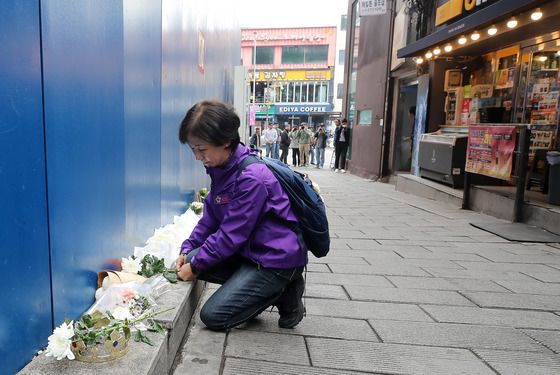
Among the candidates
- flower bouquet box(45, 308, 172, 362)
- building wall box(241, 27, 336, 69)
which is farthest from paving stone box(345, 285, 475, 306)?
building wall box(241, 27, 336, 69)

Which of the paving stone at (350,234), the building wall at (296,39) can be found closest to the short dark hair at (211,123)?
the paving stone at (350,234)

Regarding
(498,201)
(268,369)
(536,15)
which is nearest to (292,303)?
(268,369)

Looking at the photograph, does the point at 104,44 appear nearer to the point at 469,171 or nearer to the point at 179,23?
the point at 179,23

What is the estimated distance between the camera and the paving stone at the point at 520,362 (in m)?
2.32

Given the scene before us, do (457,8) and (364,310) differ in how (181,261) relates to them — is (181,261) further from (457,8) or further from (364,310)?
(457,8)

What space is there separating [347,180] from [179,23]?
30.9 feet

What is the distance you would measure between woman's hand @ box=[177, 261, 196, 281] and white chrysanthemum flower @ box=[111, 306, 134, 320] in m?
0.55

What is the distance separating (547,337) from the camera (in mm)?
2740

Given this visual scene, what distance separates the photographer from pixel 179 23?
14.2 ft

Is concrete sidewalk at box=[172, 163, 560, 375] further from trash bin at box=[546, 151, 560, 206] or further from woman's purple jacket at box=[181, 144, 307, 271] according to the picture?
trash bin at box=[546, 151, 560, 206]

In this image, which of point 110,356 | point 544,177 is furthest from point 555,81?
point 110,356

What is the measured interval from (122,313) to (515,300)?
9.55 feet

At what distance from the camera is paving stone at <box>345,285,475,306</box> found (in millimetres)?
3320

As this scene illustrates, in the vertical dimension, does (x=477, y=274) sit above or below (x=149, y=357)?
below
